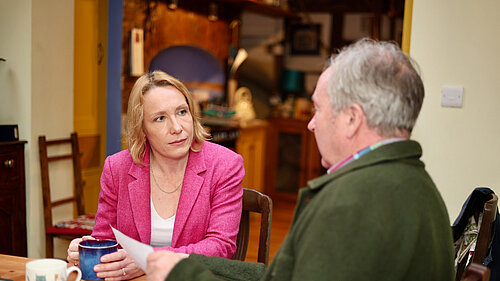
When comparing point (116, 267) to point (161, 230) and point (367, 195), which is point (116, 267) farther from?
point (367, 195)

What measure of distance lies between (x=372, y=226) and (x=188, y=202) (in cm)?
96

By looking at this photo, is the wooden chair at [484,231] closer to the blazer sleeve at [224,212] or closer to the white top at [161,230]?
the blazer sleeve at [224,212]

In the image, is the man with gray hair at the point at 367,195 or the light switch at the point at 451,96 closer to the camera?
the man with gray hair at the point at 367,195

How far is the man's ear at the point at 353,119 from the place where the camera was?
3.36 feet

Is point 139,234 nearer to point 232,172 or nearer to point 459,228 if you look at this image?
point 232,172

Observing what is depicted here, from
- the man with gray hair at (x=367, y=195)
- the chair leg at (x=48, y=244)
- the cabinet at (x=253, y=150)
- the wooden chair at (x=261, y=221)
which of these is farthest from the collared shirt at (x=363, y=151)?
the cabinet at (x=253, y=150)

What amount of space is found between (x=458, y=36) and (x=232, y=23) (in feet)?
12.2

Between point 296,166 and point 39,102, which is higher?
point 39,102

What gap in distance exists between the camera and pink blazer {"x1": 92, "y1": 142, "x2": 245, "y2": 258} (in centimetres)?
176

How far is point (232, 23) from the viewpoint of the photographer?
6.07 metres

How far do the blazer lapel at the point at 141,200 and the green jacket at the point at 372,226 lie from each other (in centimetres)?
82

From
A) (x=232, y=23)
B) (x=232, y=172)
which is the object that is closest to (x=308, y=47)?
(x=232, y=23)

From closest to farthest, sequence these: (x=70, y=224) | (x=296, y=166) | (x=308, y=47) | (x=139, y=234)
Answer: (x=139, y=234) < (x=70, y=224) < (x=296, y=166) < (x=308, y=47)

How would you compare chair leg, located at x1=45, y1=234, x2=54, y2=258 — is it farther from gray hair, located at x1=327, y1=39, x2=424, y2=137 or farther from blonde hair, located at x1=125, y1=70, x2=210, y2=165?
gray hair, located at x1=327, y1=39, x2=424, y2=137
